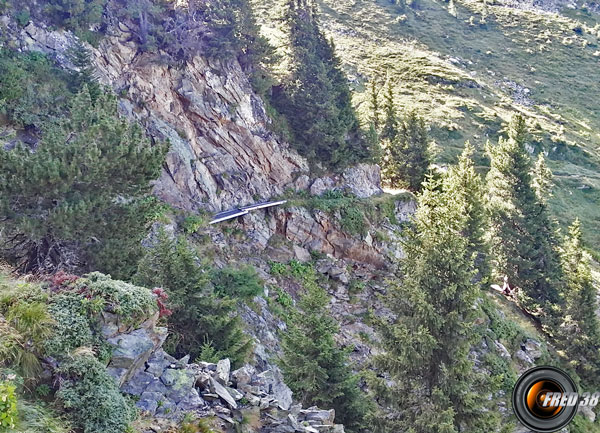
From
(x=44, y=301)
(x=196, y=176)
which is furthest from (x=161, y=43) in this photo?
(x=44, y=301)

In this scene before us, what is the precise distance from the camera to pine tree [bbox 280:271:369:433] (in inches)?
475

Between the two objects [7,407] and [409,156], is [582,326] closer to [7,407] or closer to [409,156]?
[409,156]

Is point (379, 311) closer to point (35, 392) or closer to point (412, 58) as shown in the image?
point (35, 392)

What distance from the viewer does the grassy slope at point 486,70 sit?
58.2 meters

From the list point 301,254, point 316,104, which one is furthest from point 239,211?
point 316,104

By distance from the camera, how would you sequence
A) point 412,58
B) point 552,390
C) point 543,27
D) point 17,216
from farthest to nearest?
point 543,27, point 412,58, point 17,216, point 552,390

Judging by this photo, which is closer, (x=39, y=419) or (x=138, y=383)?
(x=39, y=419)

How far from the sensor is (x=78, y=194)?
11.9 m

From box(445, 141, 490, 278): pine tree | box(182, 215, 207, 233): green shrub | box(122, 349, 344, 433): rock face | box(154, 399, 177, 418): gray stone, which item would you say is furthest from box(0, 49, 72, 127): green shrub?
box(445, 141, 490, 278): pine tree

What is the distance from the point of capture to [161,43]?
86.6 ft

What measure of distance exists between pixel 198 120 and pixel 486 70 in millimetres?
79967

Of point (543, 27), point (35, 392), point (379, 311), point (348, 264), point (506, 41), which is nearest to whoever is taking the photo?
point (35, 392)

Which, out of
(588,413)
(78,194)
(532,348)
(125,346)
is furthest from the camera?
(532,348)

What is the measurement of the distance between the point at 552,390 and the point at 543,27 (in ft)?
416
